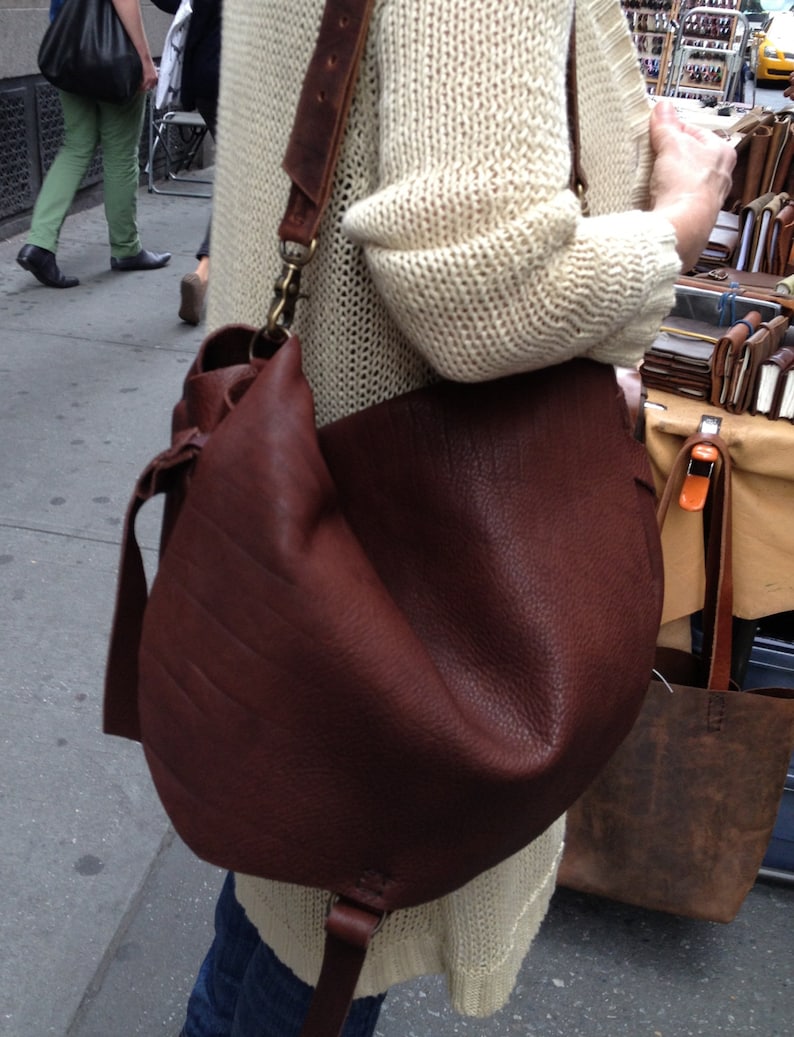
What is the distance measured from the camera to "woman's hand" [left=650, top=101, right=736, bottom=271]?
114 cm

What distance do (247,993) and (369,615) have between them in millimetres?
791

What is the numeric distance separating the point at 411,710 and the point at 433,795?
86 mm

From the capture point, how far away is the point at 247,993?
1.36m

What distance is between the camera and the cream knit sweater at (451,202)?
787 millimetres

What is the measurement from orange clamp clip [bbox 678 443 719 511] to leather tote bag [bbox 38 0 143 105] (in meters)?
4.49

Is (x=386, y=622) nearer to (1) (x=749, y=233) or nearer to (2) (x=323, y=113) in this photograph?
(2) (x=323, y=113)

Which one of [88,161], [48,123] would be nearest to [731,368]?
[88,161]

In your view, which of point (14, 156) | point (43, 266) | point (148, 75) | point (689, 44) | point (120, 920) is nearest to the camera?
point (120, 920)

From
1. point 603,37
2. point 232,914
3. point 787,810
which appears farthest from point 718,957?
point 603,37

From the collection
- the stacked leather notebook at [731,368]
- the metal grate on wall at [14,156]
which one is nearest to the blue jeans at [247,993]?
the stacked leather notebook at [731,368]

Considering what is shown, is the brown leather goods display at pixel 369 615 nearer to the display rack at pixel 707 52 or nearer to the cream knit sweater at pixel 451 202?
the cream knit sweater at pixel 451 202

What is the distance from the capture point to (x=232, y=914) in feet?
4.81

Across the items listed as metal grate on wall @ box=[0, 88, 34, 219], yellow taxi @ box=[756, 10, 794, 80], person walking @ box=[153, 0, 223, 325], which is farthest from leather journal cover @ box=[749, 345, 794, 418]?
yellow taxi @ box=[756, 10, 794, 80]

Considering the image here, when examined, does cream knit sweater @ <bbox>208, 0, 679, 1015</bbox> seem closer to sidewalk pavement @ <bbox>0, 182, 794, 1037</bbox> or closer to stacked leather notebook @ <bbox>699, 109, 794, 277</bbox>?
sidewalk pavement @ <bbox>0, 182, 794, 1037</bbox>
